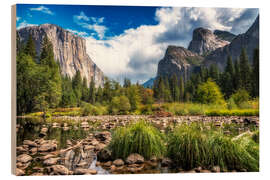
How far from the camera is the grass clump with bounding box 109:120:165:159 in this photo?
4113 millimetres

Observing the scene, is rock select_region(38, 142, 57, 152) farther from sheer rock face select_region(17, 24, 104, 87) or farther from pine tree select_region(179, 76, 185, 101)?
pine tree select_region(179, 76, 185, 101)

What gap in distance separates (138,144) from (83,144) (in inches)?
56.9

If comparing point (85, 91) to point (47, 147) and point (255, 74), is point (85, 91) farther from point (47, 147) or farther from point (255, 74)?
point (255, 74)

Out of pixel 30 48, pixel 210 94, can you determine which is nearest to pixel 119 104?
pixel 210 94

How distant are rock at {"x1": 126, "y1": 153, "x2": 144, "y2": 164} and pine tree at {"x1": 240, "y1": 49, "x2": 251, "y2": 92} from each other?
3.09 metres

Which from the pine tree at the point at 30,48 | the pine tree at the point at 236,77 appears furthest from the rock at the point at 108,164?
the pine tree at the point at 236,77

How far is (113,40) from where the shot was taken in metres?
4.78

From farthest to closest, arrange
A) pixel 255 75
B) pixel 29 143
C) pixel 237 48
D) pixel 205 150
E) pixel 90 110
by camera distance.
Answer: pixel 237 48, pixel 90 110, pixel 255 75, pixel 29 143, pixel 205 150

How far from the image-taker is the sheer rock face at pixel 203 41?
196 inches

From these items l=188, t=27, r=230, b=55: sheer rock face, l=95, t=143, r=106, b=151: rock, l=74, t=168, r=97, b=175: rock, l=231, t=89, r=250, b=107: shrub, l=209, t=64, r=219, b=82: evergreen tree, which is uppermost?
l=188, t=27, r=230, b=55: sheer rock face

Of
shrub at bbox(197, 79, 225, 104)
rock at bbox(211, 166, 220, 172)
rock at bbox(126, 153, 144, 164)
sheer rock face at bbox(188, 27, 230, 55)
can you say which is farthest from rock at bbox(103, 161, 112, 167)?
sheer rock face at bbox(188, 27, 230, 55)

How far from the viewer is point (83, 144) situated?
15.6ft

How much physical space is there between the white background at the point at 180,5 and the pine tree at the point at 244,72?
0.90 feet
